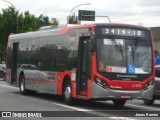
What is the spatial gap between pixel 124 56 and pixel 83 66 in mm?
1531

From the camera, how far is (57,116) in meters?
15.0

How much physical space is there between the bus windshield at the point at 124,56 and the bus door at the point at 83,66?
645mm

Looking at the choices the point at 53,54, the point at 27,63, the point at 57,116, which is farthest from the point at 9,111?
the point at 27,63

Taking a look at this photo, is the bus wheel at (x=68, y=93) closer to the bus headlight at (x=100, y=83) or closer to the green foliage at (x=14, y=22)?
the bus headlight at (x=100, y=83)

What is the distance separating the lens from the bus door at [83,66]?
1789 cm

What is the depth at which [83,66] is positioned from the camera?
18.1 m

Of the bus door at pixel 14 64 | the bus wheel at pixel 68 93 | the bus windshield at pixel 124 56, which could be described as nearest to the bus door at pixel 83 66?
the bus windshield at pixel 124 56

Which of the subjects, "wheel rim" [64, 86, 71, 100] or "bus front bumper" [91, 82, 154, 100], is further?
"wheel rim" [64, 86, 71, 100]

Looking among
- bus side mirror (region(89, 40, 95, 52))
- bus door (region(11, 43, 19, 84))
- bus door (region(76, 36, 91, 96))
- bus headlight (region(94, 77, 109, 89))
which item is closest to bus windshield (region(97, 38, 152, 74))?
bus side mirror (region(89, 40, 95, 52))

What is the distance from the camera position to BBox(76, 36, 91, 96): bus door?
17891mm

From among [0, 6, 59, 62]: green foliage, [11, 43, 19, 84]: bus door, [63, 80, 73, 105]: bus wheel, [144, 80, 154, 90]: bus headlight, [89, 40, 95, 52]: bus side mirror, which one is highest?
[0, 6, 59, 62]: green foliage

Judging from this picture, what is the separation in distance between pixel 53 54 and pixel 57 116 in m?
6.40

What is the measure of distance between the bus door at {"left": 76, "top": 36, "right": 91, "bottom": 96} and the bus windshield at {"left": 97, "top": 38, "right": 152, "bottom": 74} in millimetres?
645

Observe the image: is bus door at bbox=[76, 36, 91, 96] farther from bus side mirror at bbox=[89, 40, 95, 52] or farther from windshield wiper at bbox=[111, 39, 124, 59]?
windshield wiper at bbox=[111, 39, 124, 59]
